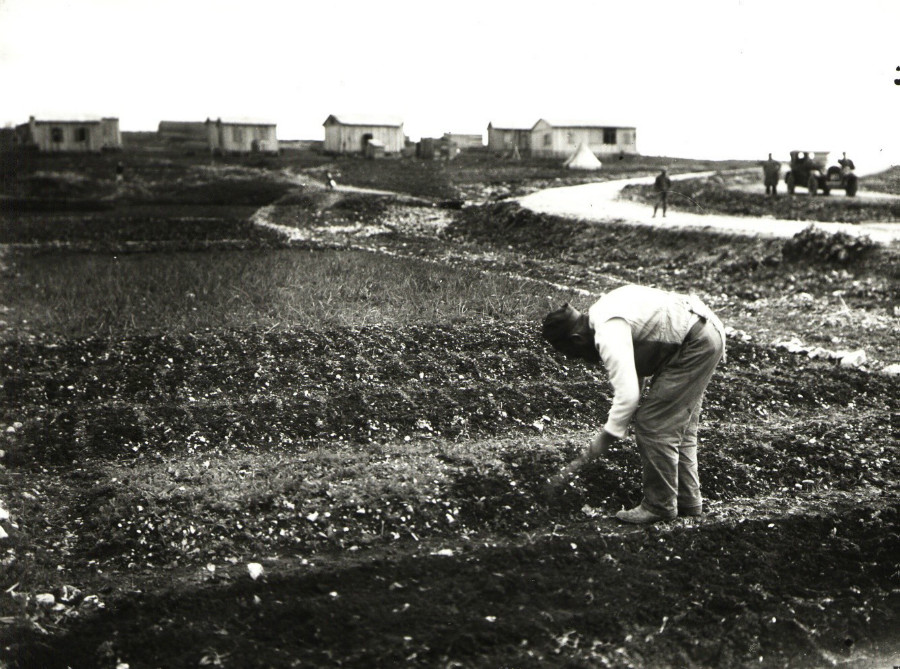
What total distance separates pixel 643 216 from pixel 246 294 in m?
10.3

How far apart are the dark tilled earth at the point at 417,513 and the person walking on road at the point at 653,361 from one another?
40 cm

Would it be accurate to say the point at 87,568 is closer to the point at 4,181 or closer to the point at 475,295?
the point at 475,295

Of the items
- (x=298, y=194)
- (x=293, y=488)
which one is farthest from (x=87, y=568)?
(x=298, y=194)

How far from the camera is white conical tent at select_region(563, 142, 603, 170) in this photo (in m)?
34.0

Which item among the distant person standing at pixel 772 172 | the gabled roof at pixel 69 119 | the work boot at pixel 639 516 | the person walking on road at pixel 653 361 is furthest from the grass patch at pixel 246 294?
the distant person standing at pixel 772 172

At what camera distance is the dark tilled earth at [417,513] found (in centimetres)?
338

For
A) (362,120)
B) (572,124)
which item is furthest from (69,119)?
(572,124)

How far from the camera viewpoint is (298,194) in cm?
2327

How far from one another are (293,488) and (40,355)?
3628 millimetres

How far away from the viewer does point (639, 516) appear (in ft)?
14.0

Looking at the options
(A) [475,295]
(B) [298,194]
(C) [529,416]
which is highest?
(B) [298,194]

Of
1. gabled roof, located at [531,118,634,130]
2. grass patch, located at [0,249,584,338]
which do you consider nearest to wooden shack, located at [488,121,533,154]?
gabled roof, located at [531,118,634,130]

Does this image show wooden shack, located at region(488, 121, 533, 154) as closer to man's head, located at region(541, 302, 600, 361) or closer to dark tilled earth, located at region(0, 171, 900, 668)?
dark tilled earth, located at region(0, 171, 900, 668)

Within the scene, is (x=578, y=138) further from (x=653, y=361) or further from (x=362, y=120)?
(x=653, y=361)
